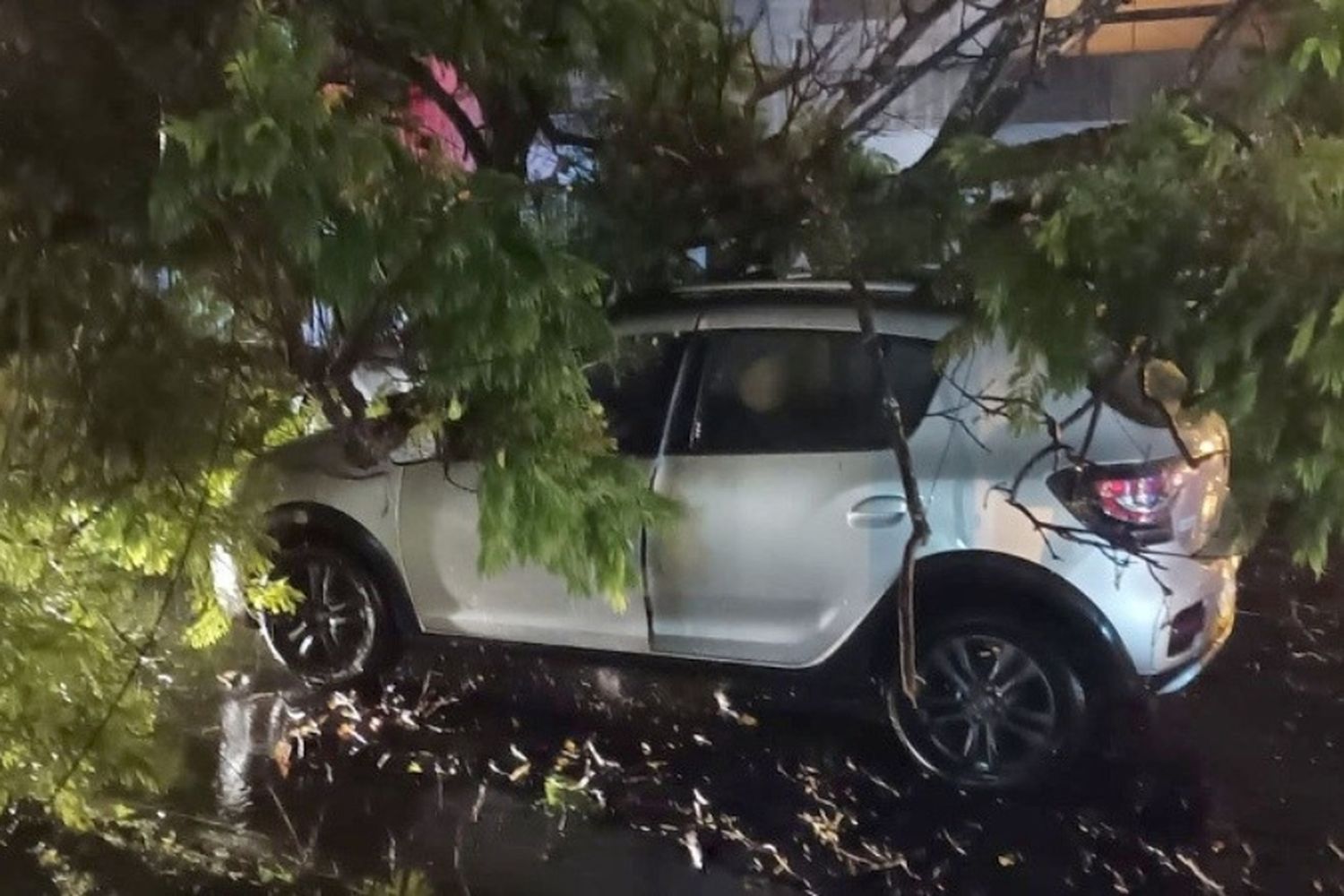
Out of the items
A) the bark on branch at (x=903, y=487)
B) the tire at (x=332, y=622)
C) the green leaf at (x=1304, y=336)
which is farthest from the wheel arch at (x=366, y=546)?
the green leaf at (x=1304, y=336)

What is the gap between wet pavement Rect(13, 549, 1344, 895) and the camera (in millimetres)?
3240

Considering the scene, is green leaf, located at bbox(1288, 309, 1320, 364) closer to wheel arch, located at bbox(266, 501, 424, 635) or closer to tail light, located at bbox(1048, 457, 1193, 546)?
tail light, located at bbox(1048, 457, 1193, 546)

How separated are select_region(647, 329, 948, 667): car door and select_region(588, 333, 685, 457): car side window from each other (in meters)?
0.05

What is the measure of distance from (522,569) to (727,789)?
84 cm

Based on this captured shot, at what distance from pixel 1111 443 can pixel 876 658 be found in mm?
808

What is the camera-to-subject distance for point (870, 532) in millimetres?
3311

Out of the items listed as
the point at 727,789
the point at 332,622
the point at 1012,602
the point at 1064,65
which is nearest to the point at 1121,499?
the point at 1012,602

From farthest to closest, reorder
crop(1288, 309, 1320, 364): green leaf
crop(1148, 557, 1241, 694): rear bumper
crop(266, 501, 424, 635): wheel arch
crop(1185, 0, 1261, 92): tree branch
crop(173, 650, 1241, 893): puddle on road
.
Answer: crop(266, 501, 424, 635): wheel arch → crop(1148, 557, 1241, 694): rear bumper → crop(173, 650, 1241, 893): puddle on road → crop(1185, 0, 1261, 92): tree branch → crop(1288, 309, 1320, 364): green leaf

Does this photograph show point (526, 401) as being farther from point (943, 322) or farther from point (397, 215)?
point (943, 322)

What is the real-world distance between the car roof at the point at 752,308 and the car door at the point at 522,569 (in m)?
0.05

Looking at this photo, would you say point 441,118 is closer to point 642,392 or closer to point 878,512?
point 642,392

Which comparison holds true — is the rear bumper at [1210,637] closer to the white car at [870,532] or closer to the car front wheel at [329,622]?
the white car at [870,532]

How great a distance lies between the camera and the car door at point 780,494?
10.9 ft

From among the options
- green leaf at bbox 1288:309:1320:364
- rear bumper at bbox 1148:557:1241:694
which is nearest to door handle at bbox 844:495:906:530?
rear bumper at bbox 1148:557:1241:694
